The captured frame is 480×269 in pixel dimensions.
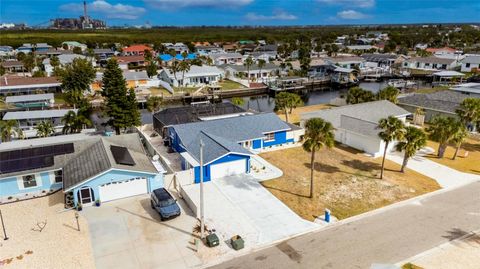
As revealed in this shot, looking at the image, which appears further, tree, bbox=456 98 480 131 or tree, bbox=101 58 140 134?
tree, bbox=101 58 140 134

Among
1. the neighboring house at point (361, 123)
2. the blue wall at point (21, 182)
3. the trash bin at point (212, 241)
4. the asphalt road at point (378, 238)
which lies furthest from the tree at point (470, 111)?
the blue wall at point (21, 182)

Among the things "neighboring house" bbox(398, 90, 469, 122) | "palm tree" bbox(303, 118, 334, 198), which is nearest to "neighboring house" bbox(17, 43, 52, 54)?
"neighboring house" bbox(398, 90, 469, 122)

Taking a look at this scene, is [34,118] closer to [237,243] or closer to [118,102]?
[118,102]

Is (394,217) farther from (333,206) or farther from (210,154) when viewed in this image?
(210,154)

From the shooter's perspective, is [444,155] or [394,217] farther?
[444,155]

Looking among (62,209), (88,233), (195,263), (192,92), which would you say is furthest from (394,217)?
(192,92)

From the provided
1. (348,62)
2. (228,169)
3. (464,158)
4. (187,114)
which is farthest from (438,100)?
(348,62)

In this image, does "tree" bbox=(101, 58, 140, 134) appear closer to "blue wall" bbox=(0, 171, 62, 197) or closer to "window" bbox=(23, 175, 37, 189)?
"blue wall" bbox=(0, 171, 62, 197)

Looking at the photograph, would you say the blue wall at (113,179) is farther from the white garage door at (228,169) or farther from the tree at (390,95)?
the tree at (390,95)
